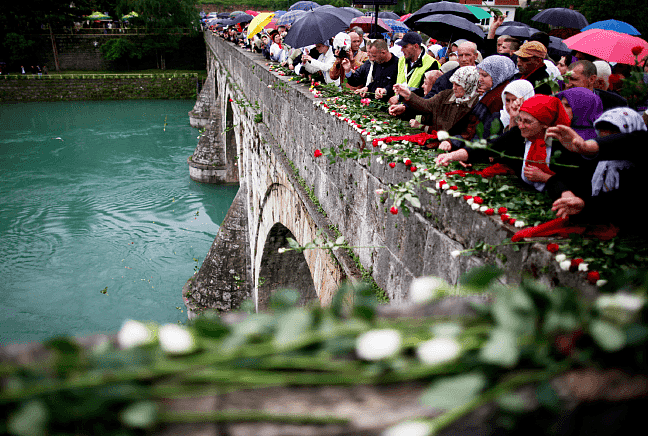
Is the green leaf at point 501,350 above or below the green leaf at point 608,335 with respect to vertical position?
below

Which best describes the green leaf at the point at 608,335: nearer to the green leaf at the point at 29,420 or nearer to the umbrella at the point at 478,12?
the green leaf at the point at 29,420

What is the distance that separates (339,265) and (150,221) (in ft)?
40.8

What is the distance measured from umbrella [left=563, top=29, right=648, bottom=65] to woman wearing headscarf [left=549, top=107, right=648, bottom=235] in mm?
2974

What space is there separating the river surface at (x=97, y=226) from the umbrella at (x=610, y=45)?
9.17 metres

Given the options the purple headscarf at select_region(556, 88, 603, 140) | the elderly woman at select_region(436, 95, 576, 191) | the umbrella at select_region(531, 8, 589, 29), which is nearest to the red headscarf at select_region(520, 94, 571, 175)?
the elderly woman at select_region(436, 95, 576, 191)

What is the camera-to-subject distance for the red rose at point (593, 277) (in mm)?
1596

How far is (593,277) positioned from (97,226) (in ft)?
49.7

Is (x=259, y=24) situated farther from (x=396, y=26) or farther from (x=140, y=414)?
(x=140, y=414)

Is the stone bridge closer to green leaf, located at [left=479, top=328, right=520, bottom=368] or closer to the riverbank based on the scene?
green leaf, located at [left=479, top=328, right=520, bottom=368]

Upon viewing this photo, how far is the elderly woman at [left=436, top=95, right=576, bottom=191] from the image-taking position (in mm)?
2205

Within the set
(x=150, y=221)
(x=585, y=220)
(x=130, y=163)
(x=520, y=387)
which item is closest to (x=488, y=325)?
(x=520, y=387)

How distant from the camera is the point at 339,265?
3729 mm

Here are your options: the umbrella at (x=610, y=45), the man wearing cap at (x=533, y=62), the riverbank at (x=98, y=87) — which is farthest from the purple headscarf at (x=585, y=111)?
the riverbank at (x=98, y=87)

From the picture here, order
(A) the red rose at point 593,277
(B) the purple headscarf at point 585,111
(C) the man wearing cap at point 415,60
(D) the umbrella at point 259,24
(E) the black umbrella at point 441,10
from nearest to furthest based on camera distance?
(A) the red rose at point 593,277 < (B) the purple headscarf at point 585,111 < (C) the man wearing cap at point 415,60 < (E) the black umbrella at point 441,10 < (D) the umbrella at point 259,24
